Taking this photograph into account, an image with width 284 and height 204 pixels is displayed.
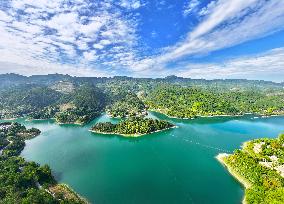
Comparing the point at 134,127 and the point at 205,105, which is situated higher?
the point at 134,127

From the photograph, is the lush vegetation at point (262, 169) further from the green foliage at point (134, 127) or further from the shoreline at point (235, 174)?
the green foliage at point (134, 127)

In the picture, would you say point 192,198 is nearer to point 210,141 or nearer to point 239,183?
point 239,183

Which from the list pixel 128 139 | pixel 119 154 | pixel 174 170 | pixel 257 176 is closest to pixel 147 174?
pixel 174 170

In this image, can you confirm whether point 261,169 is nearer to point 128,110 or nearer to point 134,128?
point 134,128

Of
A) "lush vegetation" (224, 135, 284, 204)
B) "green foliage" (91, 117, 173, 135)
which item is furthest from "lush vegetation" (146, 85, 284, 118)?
"lush vegetation" (224, 135, 284, 204)

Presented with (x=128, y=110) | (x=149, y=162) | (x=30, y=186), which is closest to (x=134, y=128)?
(x=149, y=162)

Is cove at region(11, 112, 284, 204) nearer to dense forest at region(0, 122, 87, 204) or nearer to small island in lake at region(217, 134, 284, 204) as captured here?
small island in lake at region(217, 134, 284, 204)
